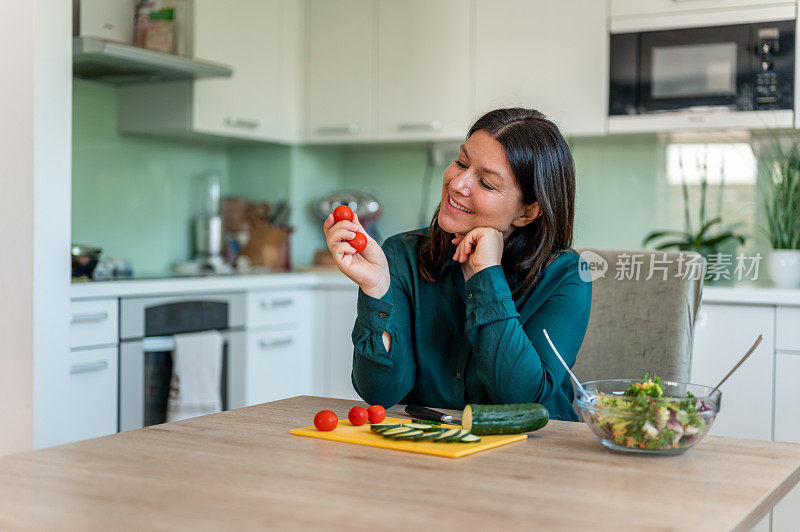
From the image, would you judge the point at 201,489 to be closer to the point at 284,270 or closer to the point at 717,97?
the point at 717,97

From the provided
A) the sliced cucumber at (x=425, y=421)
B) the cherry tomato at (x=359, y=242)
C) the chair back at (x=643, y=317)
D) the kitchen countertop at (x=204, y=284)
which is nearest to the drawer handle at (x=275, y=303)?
the kitchen countertop at (x=204, y=284)

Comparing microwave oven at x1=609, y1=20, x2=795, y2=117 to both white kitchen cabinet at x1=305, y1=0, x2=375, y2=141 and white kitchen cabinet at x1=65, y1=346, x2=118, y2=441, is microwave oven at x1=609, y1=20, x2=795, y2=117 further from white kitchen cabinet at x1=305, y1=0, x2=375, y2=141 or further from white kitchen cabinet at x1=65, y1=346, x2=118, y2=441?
white kitchen cabinet at x1=65, y1=346, x2=118, y2=441

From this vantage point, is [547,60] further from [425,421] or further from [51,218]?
[425,421]

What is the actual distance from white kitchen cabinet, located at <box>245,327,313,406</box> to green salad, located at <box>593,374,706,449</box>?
104 inches

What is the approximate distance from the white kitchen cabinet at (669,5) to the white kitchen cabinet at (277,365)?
6.12ft

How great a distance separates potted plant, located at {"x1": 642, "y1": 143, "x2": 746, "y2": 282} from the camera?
3.54 m

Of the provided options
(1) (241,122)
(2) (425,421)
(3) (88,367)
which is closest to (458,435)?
(2) (425,421)

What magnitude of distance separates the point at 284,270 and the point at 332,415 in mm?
3114

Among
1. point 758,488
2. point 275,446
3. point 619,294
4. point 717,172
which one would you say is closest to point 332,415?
point 275,446

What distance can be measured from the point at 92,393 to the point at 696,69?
8.10ft

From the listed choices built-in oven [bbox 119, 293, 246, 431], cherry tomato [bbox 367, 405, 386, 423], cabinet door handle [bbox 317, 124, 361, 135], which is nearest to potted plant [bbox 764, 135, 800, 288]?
cabinet door handle [bbox 317, 124, 361, 135]

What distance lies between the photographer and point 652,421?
1.08 m

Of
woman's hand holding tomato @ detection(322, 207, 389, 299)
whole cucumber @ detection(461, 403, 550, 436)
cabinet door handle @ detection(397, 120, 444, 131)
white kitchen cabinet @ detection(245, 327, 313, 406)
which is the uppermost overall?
cabinet door handle @ detection(397, 120, 444, 131)

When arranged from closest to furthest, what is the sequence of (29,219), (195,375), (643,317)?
(643,317), (29,219), (195,375)
